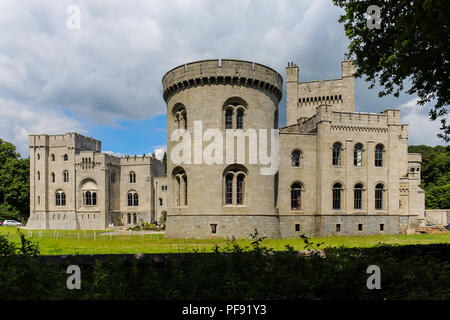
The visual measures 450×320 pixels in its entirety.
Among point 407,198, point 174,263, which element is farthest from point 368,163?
point 174,263

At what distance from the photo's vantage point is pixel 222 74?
2664 centimetres

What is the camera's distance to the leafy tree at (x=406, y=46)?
10.1 meters

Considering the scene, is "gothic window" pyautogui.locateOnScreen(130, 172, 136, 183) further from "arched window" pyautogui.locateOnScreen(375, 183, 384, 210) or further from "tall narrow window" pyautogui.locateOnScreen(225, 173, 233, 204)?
"arched window" pyautogui.locateOnScreen(375, 183, 384, 210)

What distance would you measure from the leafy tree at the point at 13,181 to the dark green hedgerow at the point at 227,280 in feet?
189

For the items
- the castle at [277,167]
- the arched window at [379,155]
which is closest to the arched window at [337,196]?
the castle at [277,167]

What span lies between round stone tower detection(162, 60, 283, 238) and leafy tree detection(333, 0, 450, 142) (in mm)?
12871

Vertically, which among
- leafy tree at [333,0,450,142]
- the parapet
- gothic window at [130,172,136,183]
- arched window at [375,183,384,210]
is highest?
the parapet

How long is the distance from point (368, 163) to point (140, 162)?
125 ft

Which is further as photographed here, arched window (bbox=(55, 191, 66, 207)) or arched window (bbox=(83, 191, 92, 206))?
arched window (bbox=(55, 191, 66, 207))

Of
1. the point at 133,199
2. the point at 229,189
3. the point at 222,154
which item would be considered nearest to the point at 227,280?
the point at 222,154

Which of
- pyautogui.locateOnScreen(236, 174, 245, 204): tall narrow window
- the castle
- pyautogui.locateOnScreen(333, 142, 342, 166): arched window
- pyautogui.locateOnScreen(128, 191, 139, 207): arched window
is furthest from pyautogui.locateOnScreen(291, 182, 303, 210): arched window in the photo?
pyautogui.locateOnScreen(128, 191, 139, 207): arched window

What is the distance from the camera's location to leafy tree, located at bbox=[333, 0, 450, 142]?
10094 millimetres

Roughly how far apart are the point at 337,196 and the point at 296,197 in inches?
157
